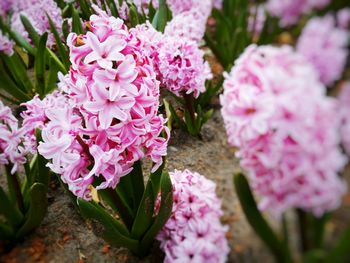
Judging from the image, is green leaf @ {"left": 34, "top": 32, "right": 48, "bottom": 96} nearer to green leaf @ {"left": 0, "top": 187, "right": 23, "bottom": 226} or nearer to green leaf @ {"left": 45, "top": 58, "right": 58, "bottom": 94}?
green leaf @ {"left": 45, "top": 58, "right": 58, "bottom": 94}

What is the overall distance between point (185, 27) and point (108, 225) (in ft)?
1.60

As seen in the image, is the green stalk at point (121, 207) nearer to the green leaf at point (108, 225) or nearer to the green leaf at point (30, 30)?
the green leaf at point (108, 225)

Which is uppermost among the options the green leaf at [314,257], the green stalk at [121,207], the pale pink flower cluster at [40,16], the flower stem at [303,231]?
the pale pink flower cluster at [40,16]

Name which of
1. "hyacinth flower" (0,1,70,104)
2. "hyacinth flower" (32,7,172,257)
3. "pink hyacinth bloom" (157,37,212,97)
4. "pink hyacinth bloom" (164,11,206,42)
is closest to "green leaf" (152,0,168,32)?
"pink hyacinth bloom" (164,11,206,42)

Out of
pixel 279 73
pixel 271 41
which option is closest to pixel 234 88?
pixel 279 73

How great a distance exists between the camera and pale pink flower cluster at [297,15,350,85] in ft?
2.93

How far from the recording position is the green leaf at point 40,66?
95 centimetres

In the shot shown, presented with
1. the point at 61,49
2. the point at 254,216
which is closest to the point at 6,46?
the point at 61,49

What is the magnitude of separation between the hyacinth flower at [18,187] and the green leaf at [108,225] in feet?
0.42

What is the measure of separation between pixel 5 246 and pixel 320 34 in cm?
91

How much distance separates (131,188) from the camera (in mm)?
738

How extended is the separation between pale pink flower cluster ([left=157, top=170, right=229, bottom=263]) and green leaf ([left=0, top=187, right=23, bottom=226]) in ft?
0.95

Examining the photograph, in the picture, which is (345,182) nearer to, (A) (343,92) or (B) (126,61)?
(A) (343,92)

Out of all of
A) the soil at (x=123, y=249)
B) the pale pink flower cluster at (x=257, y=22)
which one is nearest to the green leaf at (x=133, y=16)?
the soil at (x=123, y=249)
